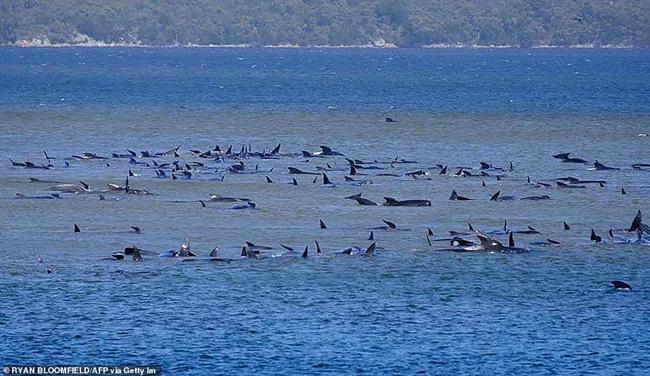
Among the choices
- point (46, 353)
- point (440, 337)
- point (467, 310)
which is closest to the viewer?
point (46, 353)

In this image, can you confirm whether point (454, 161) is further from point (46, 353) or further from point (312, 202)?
point (46, 353)

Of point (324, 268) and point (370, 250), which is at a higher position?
point (370, 250)

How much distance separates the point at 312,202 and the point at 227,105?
5949cm

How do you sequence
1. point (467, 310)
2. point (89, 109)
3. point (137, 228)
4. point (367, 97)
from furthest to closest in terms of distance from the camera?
point (367, 97) < point (89, 109) < point (137, 228) < point (467, 310)

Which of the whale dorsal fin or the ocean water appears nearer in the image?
the ocean water

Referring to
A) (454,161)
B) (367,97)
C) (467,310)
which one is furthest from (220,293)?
(367,97)

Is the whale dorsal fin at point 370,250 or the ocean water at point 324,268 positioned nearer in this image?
the ocean water at point 324,268

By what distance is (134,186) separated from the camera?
4347 centimetres

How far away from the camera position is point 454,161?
5591 cm

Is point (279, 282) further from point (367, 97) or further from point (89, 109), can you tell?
point (367, 97)

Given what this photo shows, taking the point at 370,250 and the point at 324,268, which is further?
the point at 370,250

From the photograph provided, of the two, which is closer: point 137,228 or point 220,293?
point 220,293

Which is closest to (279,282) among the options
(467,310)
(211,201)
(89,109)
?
(467,310)

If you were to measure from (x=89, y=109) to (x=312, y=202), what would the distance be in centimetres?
5421
